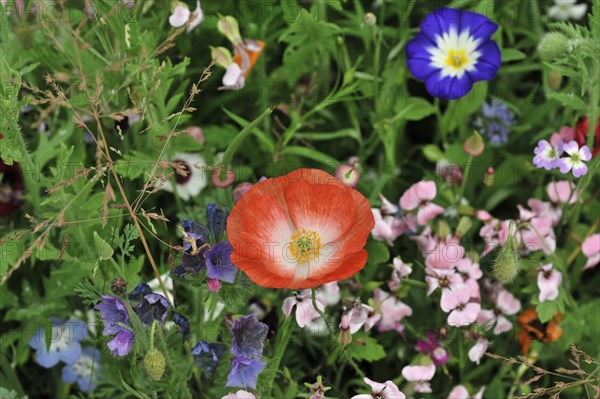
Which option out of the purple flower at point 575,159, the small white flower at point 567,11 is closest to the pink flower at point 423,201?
the purple flower at point 575,159

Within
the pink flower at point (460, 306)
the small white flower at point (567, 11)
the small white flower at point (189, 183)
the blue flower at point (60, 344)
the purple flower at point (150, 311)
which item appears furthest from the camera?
the small white flower at point (567, 11)

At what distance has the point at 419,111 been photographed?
156 cm

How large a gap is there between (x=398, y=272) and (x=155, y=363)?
48 cm

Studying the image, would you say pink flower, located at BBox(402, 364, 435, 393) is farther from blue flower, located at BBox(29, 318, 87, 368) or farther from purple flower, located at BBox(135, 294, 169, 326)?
blue flower, located at BBox(29, 318, 87, 368)

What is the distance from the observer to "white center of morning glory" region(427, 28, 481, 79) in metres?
1.53

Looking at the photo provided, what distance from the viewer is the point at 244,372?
1.14 metres

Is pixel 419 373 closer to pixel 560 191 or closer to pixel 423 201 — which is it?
pixel 423 201

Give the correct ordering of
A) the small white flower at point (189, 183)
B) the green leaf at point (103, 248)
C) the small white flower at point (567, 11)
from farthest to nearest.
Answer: the small white flower at point (567, 11) < the small white flower at point (189, 183) < the green leaf at point (103, 248)

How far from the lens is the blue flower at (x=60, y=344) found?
1460 millimetres

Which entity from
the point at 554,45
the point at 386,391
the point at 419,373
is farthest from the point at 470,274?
the point at 554,45

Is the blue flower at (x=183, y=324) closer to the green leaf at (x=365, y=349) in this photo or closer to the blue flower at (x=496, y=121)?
the green leaf at (x=365, y=349)

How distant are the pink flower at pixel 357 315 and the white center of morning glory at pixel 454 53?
0.50 meters

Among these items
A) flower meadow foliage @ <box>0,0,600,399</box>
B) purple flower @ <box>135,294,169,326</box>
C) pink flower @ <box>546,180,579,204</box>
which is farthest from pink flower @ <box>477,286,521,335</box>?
purple flower @ <box>135,294,169,326</box>

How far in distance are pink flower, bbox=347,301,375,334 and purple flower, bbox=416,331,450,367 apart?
0.17 meters
